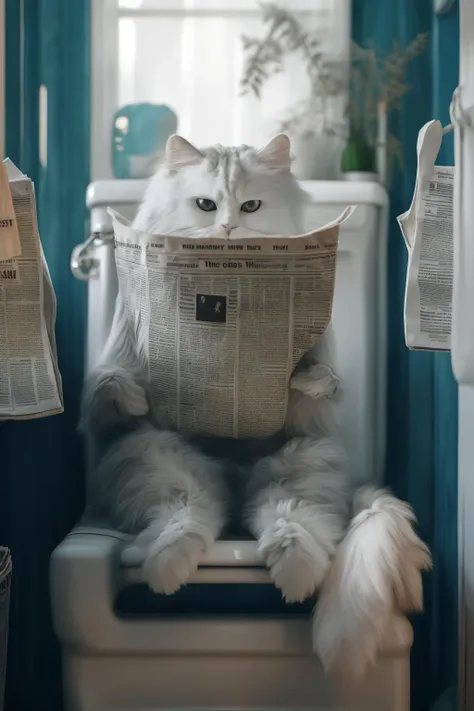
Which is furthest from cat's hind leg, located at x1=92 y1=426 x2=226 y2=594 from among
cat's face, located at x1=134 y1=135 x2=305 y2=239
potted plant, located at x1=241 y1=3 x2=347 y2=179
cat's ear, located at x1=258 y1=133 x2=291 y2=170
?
potted plant, located at x1=241 y1=3 x2=347 y2=179

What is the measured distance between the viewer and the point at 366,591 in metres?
0.80

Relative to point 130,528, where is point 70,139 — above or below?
above

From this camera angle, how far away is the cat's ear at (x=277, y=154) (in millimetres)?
1067

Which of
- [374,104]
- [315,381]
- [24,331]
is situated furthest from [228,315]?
[374,104]

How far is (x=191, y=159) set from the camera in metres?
1.08

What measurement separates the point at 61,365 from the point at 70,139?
1.17ft

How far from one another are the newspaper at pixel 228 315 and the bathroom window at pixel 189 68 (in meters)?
0.32

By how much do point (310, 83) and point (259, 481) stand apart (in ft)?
2.06

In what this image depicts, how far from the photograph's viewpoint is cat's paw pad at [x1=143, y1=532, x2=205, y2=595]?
0.83 meters

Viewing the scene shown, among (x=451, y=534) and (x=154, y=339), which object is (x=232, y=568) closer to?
(x=154, y=339)

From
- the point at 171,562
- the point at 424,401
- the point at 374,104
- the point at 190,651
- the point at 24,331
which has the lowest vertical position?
the point at 190,651

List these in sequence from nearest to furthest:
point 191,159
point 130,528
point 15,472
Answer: point 130,528 → point 191,159 → point 15,472

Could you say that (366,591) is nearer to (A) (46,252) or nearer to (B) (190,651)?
(B) (190,651)

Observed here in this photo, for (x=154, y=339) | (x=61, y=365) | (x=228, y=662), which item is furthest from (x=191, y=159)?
(x=228, y=662)
